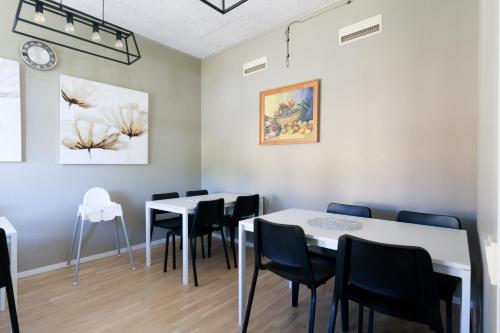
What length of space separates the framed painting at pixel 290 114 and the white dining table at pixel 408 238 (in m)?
1.18

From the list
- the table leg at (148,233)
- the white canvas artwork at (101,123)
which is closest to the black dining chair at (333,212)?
the table leg at (148,233)

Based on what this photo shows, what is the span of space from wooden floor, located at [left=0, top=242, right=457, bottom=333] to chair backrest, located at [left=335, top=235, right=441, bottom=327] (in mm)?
793

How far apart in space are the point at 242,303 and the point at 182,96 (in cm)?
325

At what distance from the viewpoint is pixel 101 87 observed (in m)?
3.35

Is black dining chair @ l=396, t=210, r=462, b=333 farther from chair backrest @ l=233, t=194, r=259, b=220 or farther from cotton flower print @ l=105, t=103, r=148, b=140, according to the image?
cotton flower print @ l=105, t=103, r=148, b=140

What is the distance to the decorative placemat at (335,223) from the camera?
1.89 metres

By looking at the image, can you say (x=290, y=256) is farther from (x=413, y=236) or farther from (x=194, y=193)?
(x=194, y=193)

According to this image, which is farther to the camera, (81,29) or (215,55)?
(215,55)

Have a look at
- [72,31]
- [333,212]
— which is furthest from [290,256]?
[72,31]

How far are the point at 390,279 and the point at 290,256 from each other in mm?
565

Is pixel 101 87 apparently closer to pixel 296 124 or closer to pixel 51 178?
pixel 51 178

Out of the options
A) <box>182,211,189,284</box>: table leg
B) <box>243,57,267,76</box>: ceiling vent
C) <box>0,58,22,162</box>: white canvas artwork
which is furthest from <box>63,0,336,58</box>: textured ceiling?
<box>182,211,189,284</box>: table leg

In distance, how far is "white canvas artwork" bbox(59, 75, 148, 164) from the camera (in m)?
3.09

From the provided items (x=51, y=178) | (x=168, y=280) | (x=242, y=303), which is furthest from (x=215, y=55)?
(x=242, y=303)
